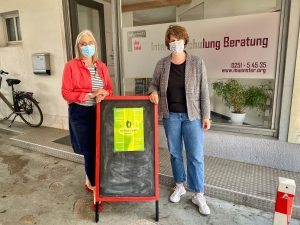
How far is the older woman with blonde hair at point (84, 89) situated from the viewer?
2.16 meters

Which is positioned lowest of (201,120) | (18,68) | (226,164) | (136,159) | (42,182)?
(42,182)

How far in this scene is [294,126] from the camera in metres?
2.67

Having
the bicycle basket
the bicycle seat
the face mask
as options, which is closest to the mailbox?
the bicycle basket

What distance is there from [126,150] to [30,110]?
11.2ft

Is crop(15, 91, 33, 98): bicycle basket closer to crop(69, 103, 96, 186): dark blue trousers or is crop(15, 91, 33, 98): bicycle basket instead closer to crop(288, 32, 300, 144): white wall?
crop(69, 103, 96, 186): dark blue trousers

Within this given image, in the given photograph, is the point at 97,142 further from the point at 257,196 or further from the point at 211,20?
the point at 211,20

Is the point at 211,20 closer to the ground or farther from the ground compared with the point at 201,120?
farther from the ground

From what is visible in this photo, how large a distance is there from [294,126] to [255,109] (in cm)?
50

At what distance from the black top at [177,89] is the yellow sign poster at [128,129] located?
28cm

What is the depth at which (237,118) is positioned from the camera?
10.4 feet

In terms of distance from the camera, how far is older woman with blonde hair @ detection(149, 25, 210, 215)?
2.06 metres

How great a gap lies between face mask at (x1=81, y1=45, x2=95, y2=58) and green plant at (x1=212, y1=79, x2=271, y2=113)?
1.65 metres

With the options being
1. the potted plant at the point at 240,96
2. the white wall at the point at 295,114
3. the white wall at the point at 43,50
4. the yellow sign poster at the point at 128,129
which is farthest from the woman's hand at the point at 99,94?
the white wall at the point at 43,50

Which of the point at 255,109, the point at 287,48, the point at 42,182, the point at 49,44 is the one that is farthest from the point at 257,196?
the point at 49,44
